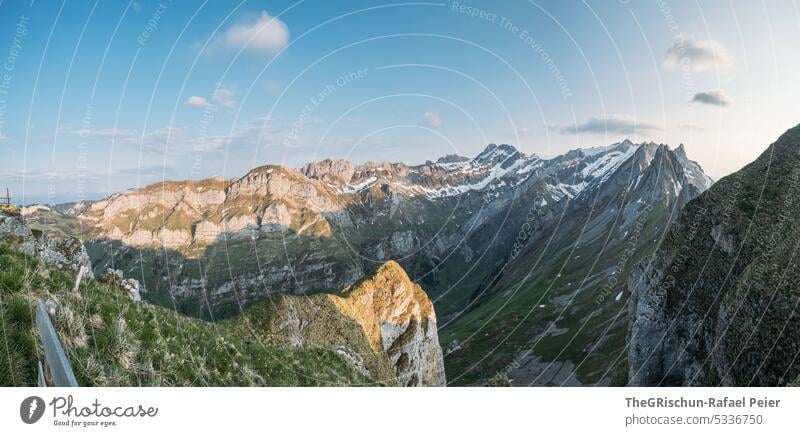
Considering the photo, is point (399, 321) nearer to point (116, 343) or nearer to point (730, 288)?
point (730, 288)

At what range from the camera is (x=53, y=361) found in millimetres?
7008

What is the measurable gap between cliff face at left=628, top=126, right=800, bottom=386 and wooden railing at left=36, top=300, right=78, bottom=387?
114ft

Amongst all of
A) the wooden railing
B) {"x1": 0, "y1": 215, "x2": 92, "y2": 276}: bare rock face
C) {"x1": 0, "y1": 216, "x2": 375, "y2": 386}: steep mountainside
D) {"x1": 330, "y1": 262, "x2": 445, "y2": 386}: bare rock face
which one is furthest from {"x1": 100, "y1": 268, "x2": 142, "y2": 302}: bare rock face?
{"x1": 330, "y1": 262, "x2": 445, "y2": 386}: bare rock face

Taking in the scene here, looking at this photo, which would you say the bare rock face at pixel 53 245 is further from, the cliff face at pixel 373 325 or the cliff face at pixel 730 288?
the cliff face at pixel 730 288

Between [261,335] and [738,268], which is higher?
[738,268]

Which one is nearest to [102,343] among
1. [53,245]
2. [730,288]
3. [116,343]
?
[116,343]

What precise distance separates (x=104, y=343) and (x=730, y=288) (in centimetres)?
4839

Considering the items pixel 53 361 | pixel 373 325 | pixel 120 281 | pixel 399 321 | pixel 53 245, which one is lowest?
pixel 399 321

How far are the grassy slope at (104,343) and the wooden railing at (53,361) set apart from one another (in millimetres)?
621

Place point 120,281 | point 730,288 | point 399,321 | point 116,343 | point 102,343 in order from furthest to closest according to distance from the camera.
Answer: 1. point 399,321
2. point 730,288
3. point 120,281
4. point 116,343
5. point 102,343

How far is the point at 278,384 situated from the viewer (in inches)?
673
